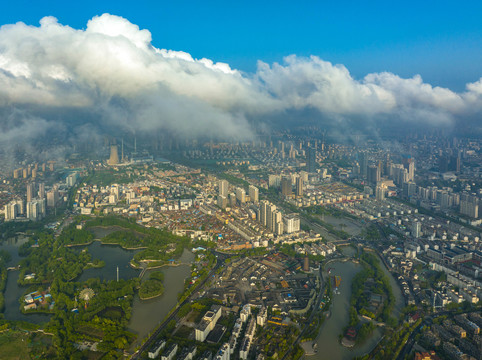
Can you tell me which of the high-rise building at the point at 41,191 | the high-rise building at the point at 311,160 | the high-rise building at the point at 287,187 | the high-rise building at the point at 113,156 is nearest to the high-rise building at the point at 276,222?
the high-rise building at the point at 287,187

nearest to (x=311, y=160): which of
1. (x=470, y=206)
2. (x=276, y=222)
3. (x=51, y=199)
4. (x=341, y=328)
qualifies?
(x=470, y=206)

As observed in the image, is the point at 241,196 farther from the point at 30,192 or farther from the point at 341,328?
the point at 341,328

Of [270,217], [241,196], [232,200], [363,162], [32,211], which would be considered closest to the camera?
[270,217]

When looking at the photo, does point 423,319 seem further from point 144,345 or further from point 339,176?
point 339,176

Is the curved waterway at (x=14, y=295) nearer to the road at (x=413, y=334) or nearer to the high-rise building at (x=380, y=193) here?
the road at (x=413, y=334)

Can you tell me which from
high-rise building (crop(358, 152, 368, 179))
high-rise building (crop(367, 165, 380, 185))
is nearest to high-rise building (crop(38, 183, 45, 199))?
high-rise building (crop(367, 165, 380, 185))

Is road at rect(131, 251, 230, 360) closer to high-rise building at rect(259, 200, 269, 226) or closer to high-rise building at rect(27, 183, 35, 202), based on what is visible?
high-rise building at rect(259, 200, 269, 226)

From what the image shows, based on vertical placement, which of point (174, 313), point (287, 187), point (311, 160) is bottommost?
point (174, 313)

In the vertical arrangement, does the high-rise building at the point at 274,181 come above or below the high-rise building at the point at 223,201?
above
